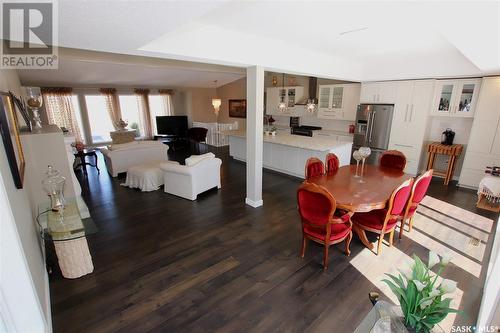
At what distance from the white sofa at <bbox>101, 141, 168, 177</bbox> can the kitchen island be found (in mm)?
2507

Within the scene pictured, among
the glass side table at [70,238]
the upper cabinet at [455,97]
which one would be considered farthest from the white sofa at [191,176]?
the upper cabinet at [455,97]

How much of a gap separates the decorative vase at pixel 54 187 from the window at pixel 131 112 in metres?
7.97

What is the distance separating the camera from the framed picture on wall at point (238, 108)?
9.90 m

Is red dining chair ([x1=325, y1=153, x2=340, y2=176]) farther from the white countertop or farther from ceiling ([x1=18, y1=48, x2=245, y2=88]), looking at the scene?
ceiling ([x1=18, y1=48, x2=245, y2=88])

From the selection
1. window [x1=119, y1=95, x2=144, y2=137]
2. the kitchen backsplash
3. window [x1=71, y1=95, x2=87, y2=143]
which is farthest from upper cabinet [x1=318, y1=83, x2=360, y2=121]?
window [x1=71, y1=95, x2=87, y2=143]

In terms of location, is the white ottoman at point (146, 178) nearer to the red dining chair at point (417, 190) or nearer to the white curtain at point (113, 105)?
the red dining chair at point (417, 190)

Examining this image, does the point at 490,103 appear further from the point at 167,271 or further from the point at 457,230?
the point at 167,271

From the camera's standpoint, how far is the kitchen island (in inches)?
207

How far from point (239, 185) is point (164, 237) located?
7.43ft

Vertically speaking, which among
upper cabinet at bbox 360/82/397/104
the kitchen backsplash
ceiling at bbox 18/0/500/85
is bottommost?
the kitchen backsplash

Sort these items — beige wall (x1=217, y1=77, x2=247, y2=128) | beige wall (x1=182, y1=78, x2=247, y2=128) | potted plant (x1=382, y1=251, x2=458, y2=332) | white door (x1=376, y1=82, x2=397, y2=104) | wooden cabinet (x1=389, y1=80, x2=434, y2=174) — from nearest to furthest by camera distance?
potted plant (x1=382, y1=251, x2=458, y2=332) → wooden cabinet (x1=389, y1=80, x2=434, y2=174) → white door (x1=376, y1=82, x2=397, y2=104) → beige wall (x1=217, y1=77, x2=247, y2=128) → beige wall (x1=182, y1=78, x2=247, y2=128)

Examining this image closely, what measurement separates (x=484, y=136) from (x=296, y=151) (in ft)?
11.9

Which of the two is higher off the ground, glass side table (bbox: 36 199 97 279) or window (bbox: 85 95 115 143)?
window (bbox: 85 95 115 143)

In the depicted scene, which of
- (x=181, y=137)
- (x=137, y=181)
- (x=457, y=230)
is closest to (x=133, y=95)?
(x=181, y=137)
